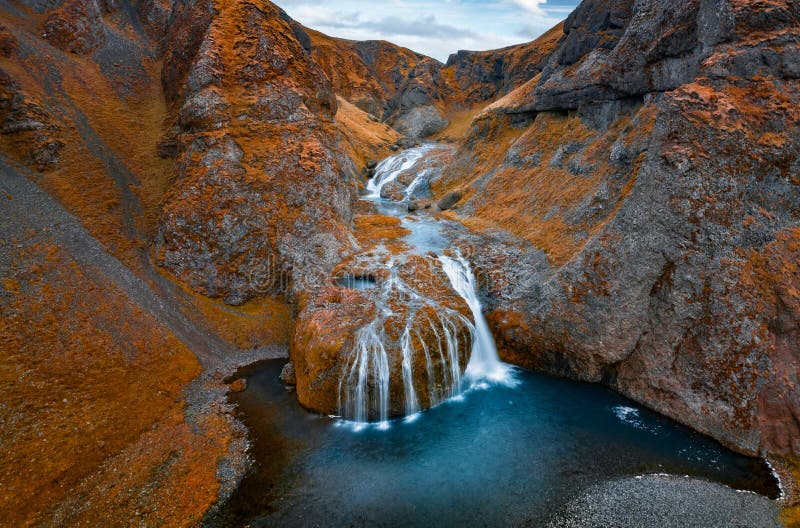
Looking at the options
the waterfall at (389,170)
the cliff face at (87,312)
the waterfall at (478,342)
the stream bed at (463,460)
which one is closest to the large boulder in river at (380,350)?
the stream bed at (463,460)

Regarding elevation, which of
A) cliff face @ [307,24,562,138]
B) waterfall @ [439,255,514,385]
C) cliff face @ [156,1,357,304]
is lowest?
waterfall @ [439,255,514,385]

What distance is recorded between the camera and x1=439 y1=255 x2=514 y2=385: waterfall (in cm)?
2425

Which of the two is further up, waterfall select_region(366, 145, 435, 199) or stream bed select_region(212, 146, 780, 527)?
waterfall select_region(366, 145, 435, 199)

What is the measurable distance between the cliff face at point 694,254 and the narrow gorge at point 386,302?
0.42ft

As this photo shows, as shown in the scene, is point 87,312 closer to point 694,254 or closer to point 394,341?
point 394,341

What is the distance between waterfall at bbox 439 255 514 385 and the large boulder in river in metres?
1.31

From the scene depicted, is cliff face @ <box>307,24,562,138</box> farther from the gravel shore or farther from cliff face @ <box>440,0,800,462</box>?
the gravel shore

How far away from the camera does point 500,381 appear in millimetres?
23781

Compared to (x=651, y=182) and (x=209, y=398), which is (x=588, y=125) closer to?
(x=651, y=182)

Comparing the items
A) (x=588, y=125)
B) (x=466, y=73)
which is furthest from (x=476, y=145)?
(x=466, y=73)

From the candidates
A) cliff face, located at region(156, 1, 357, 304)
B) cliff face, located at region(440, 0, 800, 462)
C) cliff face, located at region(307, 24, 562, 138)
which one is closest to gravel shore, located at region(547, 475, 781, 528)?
cliff face, located at region(440, 0, 800, 462)

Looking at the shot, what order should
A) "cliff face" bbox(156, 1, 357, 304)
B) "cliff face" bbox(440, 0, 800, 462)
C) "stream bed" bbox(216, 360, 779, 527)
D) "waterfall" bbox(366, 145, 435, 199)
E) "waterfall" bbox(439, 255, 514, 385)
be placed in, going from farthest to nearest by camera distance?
"waterfall" bbox(366, 145, 435, 199), "cliff face" bbox(156, 1, 357, 304), "waterfall" bbox(439, 255, 514, 385), "cliff face" bbox(440, 0, 800, 462), "stream bed" bbox(216, 360, 779, 527)

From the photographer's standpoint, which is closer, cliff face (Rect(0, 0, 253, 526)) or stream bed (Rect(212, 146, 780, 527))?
stream bed (Rect(212, 146, 780, 527))

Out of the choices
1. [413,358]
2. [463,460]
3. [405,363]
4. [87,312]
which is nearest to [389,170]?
[413,358]
